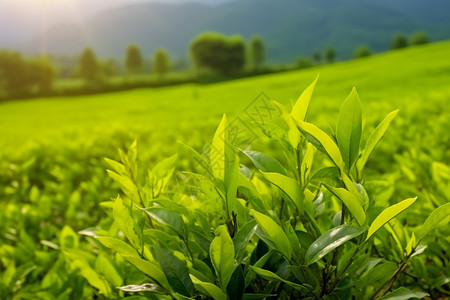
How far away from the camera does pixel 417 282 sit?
1.25 metres

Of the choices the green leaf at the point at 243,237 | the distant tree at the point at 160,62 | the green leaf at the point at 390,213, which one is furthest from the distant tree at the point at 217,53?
the green leaf at the point at 390,213

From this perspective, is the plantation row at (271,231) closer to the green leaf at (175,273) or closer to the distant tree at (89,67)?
the green leaf at (175,273)

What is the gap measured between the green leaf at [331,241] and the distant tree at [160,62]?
7748 cm

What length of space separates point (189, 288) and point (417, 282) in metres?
0.70

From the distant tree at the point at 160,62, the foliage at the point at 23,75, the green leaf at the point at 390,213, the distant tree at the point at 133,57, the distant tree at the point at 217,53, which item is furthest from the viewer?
the distant tree at the point at 133,57

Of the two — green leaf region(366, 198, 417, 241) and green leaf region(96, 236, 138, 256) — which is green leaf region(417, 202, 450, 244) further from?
green leaf region(96, 236, 138, 256)

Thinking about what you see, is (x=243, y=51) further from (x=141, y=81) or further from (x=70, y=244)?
(x=70, y=244)

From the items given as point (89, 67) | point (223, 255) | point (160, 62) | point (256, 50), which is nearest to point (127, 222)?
point (223, 255)

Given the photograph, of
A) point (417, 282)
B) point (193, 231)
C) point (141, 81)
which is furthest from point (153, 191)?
point (141, 81)

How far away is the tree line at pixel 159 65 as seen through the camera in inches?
2344

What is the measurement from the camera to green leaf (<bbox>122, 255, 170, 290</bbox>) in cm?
85

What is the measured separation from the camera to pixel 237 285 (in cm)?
92

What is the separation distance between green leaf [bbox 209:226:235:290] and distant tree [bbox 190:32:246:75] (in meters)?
73.2

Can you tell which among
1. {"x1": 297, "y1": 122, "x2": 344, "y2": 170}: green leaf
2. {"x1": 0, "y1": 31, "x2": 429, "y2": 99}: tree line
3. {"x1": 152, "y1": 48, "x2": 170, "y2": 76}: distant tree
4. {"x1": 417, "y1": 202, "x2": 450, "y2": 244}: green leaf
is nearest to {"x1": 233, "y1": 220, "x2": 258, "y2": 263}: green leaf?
{"x1": 297, "y1": 122, "x2": 344, "y2": 170}: green leaf
